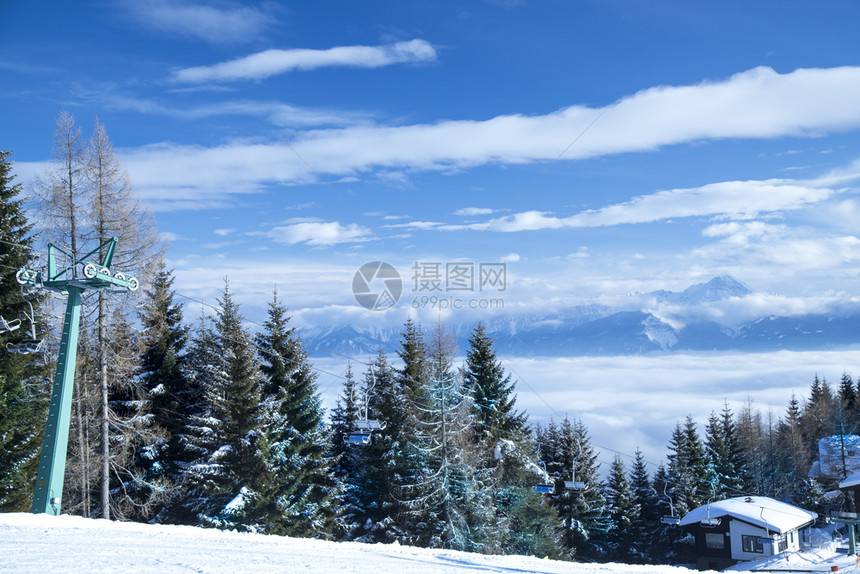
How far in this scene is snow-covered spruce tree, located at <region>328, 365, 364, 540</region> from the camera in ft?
102

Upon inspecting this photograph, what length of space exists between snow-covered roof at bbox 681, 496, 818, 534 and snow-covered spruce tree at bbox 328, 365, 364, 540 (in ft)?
72.3

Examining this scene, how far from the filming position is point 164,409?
30.2 metres

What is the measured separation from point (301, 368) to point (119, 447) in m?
9.40

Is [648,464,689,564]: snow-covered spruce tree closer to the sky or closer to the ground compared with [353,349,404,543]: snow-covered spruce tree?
closer to the ground

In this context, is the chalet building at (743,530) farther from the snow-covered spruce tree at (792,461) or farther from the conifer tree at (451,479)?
the conifer tree at (451,479)

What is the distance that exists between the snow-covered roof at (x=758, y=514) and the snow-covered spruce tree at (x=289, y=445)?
24509 mm

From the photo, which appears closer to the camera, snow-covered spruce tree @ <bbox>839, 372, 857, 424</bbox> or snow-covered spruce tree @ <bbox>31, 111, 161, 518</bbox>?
snow-covered spruce tree @ <bbox>31, 111, 161, 518</bbox>

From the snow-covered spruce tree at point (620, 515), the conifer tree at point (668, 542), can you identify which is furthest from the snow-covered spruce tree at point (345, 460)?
Answer: the conifer tree at point (668, 542)

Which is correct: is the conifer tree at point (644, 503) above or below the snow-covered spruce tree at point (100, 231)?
below

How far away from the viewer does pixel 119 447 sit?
24.6 metres

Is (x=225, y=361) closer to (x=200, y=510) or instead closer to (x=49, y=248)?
(x=200, y=510)

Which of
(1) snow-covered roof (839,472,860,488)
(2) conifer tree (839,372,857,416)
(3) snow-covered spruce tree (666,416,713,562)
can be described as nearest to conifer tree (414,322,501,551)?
(1) snow-covered roof (839,472,860,488)

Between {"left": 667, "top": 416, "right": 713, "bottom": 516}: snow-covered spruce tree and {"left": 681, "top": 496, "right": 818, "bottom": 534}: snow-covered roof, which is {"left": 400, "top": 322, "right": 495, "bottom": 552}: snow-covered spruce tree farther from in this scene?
{"left": 667, "top": 416, "right": 713, "bottom": 516}: snow-covered spruce tree

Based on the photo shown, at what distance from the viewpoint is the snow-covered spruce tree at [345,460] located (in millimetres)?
30938
